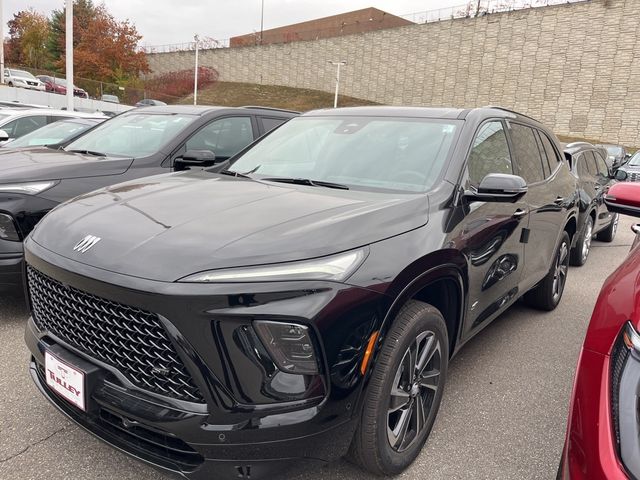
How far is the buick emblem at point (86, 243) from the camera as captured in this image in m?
1.98

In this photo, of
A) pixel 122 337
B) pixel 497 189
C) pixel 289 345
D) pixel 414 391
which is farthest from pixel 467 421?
pixel 122 337

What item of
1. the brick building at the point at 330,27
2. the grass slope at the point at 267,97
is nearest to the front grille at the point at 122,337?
the grass slope at the point at 267,97

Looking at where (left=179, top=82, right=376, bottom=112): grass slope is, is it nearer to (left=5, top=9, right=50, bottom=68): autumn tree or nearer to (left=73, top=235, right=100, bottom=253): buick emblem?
(left=5, top=9, right=50, bottom=68): autumn tree

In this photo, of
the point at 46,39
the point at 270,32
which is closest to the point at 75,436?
the point at 46,39

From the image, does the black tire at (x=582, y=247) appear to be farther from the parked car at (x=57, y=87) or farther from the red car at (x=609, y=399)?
the parked car at (x=57, y=87)

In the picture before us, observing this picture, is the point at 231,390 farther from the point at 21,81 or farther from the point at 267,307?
the point at 21,81

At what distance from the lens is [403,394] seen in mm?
2217

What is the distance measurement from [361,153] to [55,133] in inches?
218

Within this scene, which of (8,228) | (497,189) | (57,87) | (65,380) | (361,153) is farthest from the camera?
(57,87)

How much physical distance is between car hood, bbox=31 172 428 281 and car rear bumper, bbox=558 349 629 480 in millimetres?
887

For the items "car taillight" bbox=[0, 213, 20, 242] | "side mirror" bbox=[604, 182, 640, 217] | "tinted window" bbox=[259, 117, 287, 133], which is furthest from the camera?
"tinted window" bbox=[259, 117, 287, 133]

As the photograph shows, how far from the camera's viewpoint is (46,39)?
5991cm

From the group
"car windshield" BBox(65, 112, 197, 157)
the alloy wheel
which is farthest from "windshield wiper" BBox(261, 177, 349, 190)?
"car windshield" BBox(65, 112, 197, 157)

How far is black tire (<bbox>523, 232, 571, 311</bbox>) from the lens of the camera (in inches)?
175
